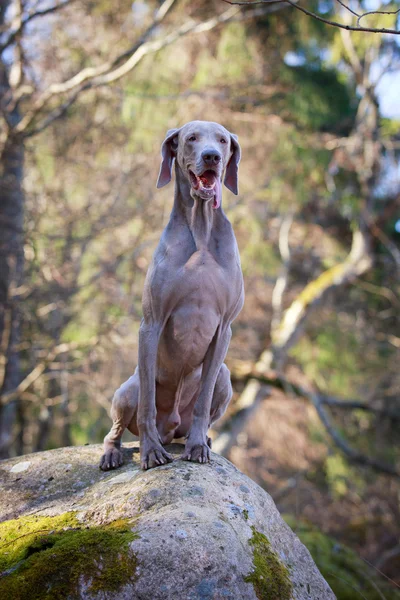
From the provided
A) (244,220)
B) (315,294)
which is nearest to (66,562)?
(315,294)

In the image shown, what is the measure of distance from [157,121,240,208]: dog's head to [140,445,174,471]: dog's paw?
1.43 m

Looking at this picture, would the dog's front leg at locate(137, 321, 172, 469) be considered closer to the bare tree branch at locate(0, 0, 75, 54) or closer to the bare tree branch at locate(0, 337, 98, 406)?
the bare tree branch at locate(0, 337, 98, 406)

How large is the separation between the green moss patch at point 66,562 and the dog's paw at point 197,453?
2.26ft

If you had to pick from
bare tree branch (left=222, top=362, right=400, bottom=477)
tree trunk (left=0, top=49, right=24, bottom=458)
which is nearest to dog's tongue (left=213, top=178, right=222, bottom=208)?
tree trunk (left=0, top=49, right=24, bottom=458)

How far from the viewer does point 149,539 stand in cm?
298

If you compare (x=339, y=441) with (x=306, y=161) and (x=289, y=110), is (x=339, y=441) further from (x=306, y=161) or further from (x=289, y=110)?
(x=289, y=110)

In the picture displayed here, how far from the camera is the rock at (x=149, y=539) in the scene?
112 inches

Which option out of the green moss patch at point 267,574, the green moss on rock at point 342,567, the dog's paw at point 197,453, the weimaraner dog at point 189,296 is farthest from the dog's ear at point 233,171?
the green moss on rock at point 342,567

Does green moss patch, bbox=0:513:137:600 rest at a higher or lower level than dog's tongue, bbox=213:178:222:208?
lower

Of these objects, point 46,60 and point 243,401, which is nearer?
point 46,60

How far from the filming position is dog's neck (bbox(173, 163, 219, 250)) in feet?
12.9

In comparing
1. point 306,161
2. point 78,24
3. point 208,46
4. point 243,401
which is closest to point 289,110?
point 306,161

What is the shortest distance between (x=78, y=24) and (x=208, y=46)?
2.93 meters

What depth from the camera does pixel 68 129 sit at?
1123cm
